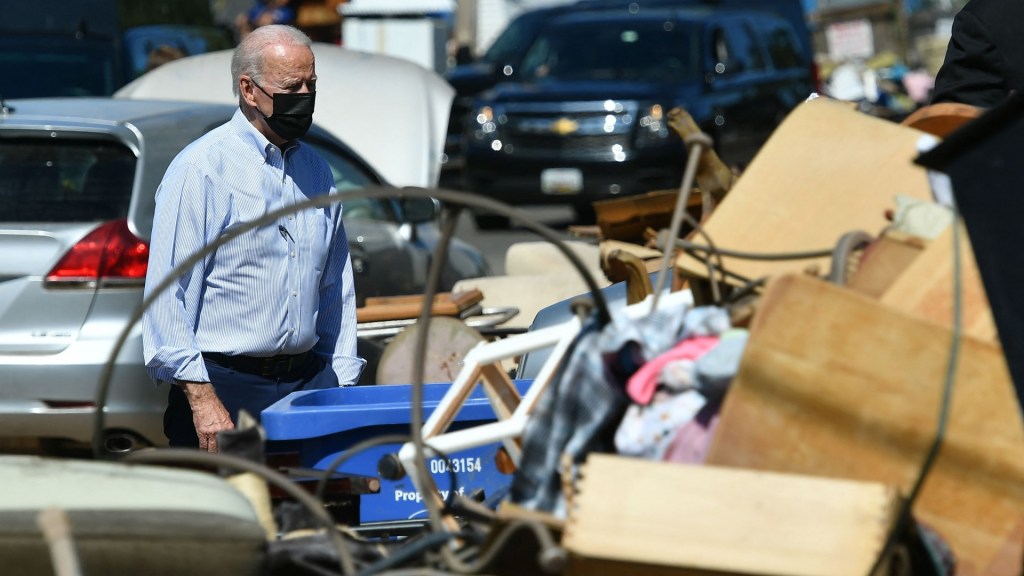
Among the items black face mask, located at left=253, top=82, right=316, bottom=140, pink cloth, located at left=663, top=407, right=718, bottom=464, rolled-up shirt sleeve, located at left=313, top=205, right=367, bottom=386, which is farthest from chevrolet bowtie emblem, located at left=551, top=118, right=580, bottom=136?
pink cloth, located at left=663, top=407, right=718, bottom=464

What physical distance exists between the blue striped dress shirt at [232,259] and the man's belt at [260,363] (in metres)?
0.03

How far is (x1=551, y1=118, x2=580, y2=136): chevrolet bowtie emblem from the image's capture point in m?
15.0

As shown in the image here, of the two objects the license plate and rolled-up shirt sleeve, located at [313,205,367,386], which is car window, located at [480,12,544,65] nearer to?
the license plate

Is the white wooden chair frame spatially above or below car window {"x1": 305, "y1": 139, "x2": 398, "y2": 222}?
above

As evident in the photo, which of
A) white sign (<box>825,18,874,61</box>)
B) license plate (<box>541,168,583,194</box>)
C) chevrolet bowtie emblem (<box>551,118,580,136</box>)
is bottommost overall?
white sign (<box>825,18,874,61</box>)

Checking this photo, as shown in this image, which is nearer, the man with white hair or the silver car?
the man with white hair

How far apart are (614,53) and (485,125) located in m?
1.47

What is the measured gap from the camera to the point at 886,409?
240 cm

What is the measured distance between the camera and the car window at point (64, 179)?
19.7 feet

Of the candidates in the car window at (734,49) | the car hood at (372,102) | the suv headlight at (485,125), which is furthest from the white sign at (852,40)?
the car hood at (372,102)

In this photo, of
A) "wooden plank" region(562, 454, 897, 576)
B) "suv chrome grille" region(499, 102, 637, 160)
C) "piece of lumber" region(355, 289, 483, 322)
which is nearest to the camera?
"wooden plank" region(562, 454, 897, 576)

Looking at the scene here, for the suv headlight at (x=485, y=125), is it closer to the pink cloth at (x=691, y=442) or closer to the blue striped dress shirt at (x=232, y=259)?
the blue striped dress shirt at (x=232, y=259)

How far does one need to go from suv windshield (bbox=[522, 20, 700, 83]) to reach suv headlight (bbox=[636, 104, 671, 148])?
19.9 inches

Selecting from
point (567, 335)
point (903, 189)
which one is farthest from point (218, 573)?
point (903, 189)
